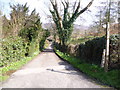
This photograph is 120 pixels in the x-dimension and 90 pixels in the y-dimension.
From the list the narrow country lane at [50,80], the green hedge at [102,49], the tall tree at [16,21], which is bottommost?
the narrow country lane at [50,80]

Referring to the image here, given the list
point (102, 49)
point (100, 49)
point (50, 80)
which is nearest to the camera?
point (50, 80)

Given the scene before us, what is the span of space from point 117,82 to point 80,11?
800 inches

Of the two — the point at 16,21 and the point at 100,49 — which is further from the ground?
the point at 16,21

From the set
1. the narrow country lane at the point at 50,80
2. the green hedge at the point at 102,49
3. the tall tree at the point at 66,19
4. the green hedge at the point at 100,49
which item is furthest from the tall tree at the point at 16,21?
the narrow country lane at the point at 50,80

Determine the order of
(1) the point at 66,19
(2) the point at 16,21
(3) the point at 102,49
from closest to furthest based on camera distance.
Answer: (3) the point at 102,49 < (2) the point at 16,21 < (1) the point at 66,19

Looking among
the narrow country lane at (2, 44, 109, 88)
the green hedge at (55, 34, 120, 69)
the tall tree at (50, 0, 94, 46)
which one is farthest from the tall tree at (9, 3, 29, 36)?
the narrow country lane at (2, 44, 109, 88)

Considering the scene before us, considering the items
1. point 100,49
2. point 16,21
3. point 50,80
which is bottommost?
point 50,80

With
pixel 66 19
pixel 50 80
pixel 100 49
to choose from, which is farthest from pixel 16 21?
pixel 50 80

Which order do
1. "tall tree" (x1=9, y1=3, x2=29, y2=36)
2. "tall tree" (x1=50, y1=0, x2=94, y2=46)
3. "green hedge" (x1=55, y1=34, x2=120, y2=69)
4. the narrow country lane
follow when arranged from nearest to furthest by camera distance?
the narrow country lane
"green hedge" (x1=55, y1=34, x2=120, y2=69)
"tall tree" (x1=9, y1=3, x2=29, y2=36)
"tall tree" (x1=50, y1=0, x2=94, y2=46)

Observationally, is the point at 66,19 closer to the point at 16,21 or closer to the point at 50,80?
the point at 16,21

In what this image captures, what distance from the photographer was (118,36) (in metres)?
8.33

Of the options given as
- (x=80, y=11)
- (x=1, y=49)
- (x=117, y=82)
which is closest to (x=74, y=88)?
(x=117, y=82)

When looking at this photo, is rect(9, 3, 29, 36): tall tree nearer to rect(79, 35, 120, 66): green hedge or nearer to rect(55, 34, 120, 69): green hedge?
rect(79, 35, 120, 66): green hedge

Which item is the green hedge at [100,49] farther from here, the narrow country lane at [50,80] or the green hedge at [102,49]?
the narrow country lane at [50,80]
